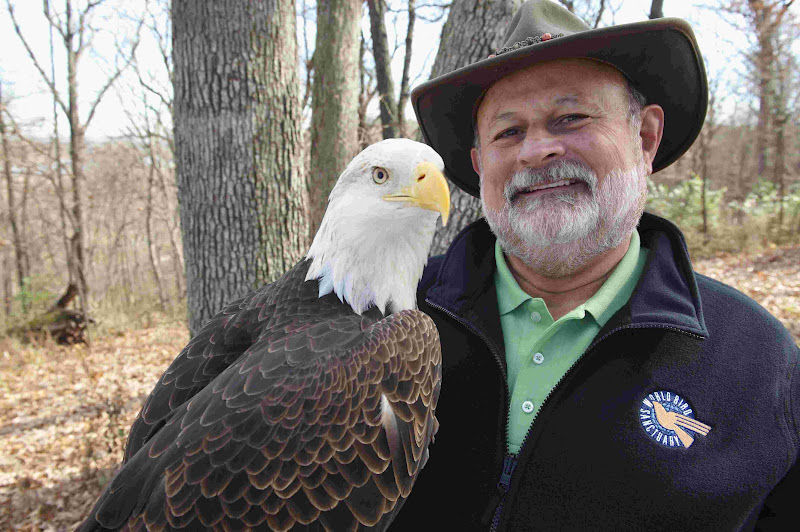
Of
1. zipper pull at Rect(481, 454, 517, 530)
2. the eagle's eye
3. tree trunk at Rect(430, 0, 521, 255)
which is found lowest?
zipper pull at Rect(481, 454, 517, 530)

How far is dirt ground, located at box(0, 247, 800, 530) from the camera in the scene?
15.6 ft

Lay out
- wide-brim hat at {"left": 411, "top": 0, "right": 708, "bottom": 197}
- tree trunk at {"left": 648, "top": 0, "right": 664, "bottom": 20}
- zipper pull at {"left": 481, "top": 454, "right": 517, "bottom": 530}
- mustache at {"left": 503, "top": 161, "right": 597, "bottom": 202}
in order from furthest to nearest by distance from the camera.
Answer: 1. tree trunk at {"left": 648, "top": 0, "right": 664, "bottom": 20}
2. mustache at {"left": 503, "top": 161, "right": 597, "bottom": 202}
3. wide-brim hat at {"left": 411, "top": 0, "right": 708, "bottom": 197}
4. zipper pull at {"left": 481, "top": 454, "right": 517, "bottom": 530}

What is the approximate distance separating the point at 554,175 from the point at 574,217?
0.19m

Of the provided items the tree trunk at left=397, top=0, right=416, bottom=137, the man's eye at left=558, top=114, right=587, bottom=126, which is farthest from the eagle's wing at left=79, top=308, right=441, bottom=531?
the tree trunk at left=397, top=0, right=416, bottom=137

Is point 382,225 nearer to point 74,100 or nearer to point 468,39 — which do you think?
point 468,39

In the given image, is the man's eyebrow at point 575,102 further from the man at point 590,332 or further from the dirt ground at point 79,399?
the dirt ground at point 79,399

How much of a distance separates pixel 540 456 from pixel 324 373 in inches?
31.1

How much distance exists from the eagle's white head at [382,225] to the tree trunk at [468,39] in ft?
4.14

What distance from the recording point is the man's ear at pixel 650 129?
1.99 metres

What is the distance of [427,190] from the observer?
188 centimetres

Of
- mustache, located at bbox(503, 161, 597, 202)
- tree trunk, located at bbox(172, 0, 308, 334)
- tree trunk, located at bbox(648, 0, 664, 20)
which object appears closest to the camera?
mustache, located at bbox(503, 161, 597, 202)

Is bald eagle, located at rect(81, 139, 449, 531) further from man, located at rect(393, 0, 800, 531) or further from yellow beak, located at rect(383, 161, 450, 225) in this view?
man, located at rect(393, 0, 800, 531)

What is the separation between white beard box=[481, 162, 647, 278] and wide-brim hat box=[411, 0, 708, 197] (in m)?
0.39

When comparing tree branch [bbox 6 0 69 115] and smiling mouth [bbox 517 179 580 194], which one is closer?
smiling mouth [bbox 517 179 580 194]
